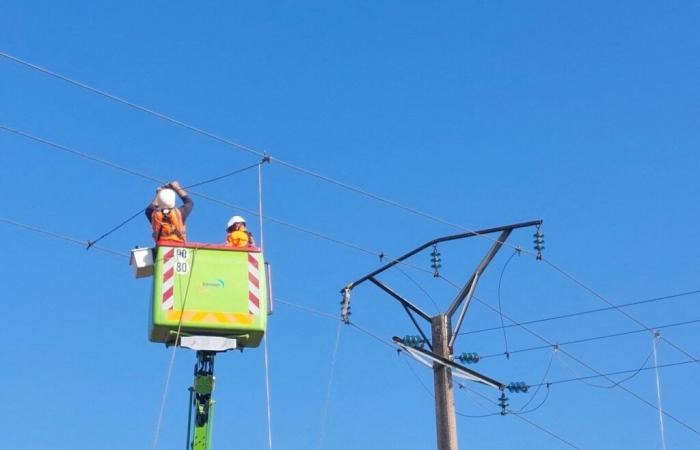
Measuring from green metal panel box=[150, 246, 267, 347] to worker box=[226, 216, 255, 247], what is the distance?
439 millimetres

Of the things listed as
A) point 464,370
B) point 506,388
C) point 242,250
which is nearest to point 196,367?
point 242,250

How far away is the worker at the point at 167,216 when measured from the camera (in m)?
16.4

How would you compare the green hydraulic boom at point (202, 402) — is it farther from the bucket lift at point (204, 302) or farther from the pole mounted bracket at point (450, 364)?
the pole mounted bracket at point (450, 364)

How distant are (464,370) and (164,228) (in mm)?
6691

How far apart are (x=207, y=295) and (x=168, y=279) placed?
20.4 inches

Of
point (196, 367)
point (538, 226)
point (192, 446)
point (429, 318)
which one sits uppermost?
point (538, 226)

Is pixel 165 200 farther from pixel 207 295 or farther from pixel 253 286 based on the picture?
pixel 253 286

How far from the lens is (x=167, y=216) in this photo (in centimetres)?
1658

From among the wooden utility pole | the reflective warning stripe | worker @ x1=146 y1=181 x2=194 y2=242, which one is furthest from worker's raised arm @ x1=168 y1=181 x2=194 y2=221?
the wooden utility pole

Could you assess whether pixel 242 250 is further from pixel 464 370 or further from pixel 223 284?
pixel 464 370

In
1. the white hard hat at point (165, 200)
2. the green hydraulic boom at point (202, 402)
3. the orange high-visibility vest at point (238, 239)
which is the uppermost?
the white hard hat at point (165, 200)

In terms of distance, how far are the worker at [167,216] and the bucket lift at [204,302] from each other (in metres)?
0.25

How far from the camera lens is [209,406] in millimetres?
15969

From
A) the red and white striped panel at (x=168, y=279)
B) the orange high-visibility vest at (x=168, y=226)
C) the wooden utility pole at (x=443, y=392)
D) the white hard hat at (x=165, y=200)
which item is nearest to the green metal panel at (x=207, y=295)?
the red and white striped panel at (x=168, y=279)
